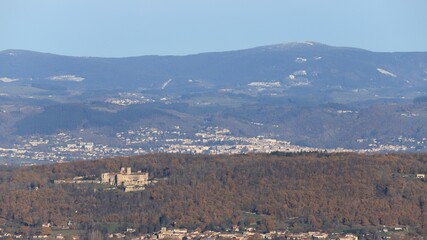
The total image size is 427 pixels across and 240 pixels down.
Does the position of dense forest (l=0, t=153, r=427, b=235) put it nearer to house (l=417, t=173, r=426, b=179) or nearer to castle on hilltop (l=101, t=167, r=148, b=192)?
house (l=417, t=173, r=426, b=179)

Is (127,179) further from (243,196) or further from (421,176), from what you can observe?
(421,176)

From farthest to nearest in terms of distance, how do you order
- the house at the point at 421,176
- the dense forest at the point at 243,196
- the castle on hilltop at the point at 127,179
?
the castle on hilltop at the point at 127,179
the house at the point at 421,176
the dense forest at the point at 243,196

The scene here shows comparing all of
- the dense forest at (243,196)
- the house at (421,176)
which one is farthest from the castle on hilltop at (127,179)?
the house at (421,176)

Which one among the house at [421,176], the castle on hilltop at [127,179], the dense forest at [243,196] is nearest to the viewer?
the dense forest at [243,196]

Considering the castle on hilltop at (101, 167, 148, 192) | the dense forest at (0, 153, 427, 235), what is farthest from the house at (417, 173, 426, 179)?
the castle on hilltop at (101, 167, 148, 192)

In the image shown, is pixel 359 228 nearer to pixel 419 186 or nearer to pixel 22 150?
pixel 419 186

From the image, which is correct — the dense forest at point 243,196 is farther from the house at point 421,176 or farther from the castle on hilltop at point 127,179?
the castle on hilltop at point 127,179

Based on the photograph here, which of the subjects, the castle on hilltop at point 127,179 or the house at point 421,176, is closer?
the house at point 421,176
